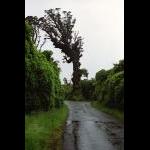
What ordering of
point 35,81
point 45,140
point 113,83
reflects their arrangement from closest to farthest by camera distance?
point 45,140, point 35,81, point 113,83

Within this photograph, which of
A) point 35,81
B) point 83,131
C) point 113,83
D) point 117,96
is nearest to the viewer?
point 83,131

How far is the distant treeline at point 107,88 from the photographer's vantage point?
1140 inches

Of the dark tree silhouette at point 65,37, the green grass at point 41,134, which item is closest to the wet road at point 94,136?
the green grass at point 41,134

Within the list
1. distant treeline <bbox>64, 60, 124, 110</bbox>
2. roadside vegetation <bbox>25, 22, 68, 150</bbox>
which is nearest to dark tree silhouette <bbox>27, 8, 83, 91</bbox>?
distant treeline <bbox>64, 60, 124, 110</bbox>

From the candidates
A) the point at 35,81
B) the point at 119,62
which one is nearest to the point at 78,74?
the point at 119,62

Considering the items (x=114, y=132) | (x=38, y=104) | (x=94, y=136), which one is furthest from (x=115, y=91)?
(x=94, y=136)

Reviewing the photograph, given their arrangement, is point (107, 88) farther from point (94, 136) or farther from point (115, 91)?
point (94, 136)

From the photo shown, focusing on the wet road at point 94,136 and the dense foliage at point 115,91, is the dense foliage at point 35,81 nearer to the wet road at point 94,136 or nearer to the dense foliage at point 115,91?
→ the wet road at point 94,136

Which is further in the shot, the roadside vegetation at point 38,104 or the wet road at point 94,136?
the roadside vegetation at point 38,104

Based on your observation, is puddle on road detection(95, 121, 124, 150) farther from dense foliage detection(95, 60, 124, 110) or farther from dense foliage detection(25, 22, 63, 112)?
dense foliage detection(95, 60, 124, 110)
